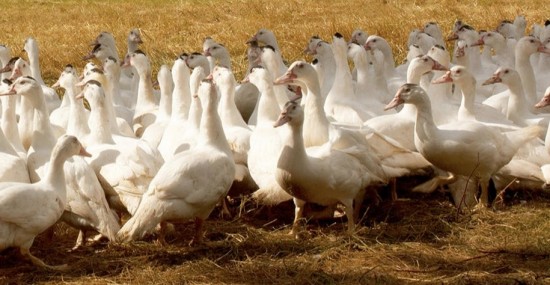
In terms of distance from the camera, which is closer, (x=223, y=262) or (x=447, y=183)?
(x=223, y=262)

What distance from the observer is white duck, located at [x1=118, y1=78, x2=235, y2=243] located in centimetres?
635

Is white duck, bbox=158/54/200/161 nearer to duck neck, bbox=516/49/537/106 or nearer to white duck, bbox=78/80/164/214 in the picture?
white duck, bbox=78/80/164/214

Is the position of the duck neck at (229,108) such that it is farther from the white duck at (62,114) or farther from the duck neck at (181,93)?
the white duck at (62,114)

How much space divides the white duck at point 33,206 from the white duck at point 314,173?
147 centimetres

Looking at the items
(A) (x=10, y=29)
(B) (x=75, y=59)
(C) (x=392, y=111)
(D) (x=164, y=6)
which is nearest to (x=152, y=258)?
(C) (x=392, y=111)

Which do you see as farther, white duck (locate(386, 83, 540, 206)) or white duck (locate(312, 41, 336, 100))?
white duck (locate(312, 41, 336, 100))

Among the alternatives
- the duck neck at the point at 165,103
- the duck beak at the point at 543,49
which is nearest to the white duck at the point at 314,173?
the duck neck at the point at 165,103

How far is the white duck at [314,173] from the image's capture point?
668 cm

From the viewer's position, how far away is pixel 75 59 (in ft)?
44.2

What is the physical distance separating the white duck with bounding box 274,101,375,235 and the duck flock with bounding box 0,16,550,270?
0.01 metres

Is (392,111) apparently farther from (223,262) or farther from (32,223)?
(32,223)

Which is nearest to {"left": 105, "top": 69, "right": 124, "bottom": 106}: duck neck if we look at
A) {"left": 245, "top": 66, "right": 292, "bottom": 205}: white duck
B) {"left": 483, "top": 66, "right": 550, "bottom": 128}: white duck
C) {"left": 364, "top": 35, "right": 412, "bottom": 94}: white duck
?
{"left": 245, "top": 66, "right": 292, "bottom": 205}: white duck

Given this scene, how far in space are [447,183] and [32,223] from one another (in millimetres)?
3262

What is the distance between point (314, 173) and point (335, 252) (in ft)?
2.15
